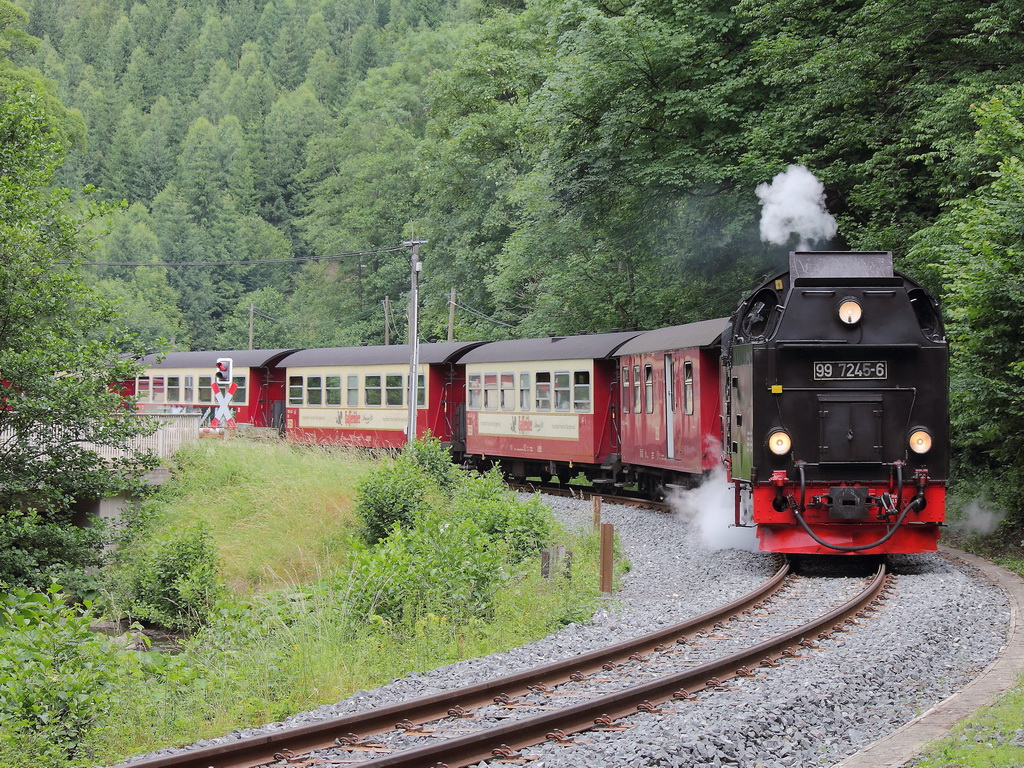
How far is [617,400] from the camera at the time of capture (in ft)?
69.3

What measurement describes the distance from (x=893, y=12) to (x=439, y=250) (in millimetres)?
29162

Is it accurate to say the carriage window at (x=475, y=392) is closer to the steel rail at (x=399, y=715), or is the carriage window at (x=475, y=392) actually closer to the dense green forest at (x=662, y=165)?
the dense green forest at (x=662, y=165)

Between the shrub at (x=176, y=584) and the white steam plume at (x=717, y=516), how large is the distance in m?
6.95

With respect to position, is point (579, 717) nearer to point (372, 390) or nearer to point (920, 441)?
point (920, 441)

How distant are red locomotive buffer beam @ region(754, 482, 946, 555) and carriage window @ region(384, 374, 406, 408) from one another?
1646cm

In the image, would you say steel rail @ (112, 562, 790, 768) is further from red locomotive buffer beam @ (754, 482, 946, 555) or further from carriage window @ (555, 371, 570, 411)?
carriage window @ (555, 371, 570, 411)

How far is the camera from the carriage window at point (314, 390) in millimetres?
30359

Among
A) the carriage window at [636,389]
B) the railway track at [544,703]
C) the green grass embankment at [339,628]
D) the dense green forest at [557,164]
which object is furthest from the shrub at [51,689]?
the carriage window at [636,389]

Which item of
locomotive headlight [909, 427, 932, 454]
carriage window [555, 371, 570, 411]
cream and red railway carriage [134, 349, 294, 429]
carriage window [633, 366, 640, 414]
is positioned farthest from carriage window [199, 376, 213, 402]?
locomotive headlight [909, 427, 932, 454]

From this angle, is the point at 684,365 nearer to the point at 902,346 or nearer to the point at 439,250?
the point at 902,346

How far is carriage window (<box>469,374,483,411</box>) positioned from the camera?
25.4 meters

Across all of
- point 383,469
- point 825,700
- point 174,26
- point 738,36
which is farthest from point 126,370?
point 174,26

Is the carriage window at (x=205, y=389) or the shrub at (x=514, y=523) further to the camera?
the carriage window at (x=205, y=389)

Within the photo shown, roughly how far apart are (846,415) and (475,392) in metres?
14.6
